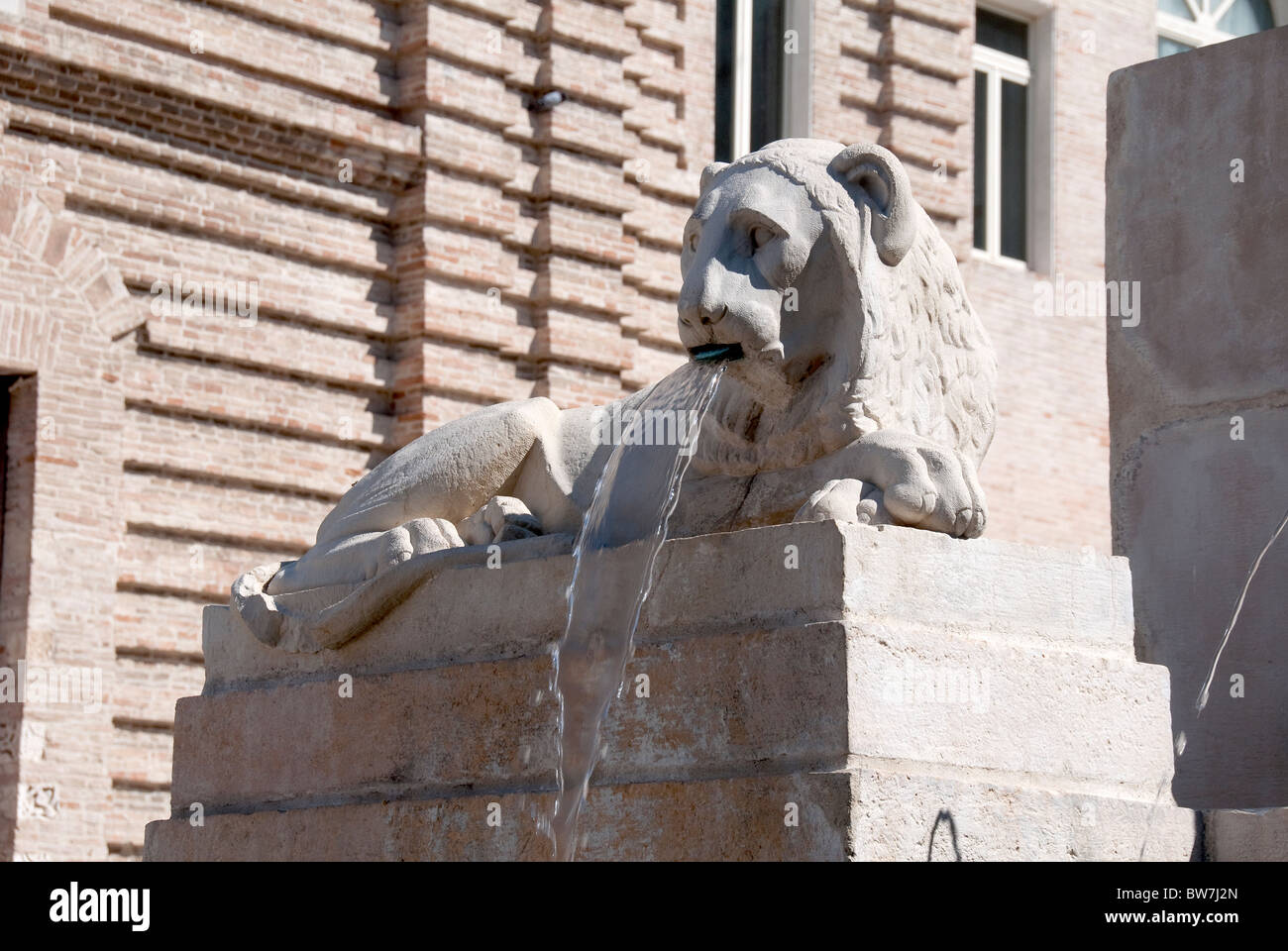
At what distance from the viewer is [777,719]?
5121 millimetres

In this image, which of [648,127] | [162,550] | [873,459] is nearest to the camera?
[873,459]

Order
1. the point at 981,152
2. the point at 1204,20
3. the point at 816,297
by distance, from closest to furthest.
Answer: the point at 816,297
the point at 981,152
the point at 1204,20

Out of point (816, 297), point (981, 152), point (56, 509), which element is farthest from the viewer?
point (981, 152)

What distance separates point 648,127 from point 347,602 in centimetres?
1027

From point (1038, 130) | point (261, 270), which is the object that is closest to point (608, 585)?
point (261, 270)

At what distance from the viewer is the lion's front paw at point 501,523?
246 inches

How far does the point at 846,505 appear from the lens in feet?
17.4

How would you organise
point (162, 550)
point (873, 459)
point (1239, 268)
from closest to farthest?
point (873, 459) < point (1239, 268) < point (162, 550)

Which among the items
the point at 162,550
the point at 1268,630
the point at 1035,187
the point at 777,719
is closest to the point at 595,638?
the point at 777,719

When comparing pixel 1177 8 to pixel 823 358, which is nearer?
pixel 823 358

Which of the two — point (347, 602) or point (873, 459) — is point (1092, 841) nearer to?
point (873, 459)

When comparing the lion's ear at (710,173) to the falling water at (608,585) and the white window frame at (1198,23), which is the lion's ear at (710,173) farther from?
the white window frame at (1198,23)

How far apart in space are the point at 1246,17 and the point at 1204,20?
63cm

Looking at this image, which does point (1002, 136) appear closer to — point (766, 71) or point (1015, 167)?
point (1015, 167)
